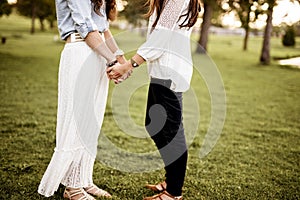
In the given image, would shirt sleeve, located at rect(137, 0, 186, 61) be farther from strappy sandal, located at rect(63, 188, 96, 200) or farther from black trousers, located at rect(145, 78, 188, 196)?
strappy sandal, located at rect(63, 188, 96, 200)

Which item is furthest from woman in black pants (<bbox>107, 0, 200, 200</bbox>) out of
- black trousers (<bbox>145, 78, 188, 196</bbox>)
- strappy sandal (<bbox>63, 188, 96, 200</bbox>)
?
strappy sandal (<bbox>63, 188, 96, 200</bbox>)

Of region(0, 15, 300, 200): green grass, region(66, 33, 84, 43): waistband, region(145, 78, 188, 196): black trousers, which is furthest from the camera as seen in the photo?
region(0, 15, 300, 200): green grass

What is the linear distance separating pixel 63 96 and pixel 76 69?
202 mm

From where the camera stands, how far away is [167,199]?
2643mm

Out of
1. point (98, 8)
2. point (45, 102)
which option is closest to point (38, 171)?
point (98, 8)

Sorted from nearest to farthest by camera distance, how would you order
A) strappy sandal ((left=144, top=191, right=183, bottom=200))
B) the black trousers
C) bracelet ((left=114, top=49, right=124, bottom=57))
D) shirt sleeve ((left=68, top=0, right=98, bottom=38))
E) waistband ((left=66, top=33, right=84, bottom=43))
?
shirt sleeve ((left=68, top=0, right=98, bottom=38)) < waistband ((left=66, top=33, right=84, bottom=43)) < the black trousers < bracelet ((left=114, top=49, right=124, bottom=57)) < strappy sandal ((left=144, top=191, right=183, bottom=200))

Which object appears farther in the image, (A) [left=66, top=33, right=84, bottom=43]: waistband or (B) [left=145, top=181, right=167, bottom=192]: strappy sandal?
(B) [left=145, top=181, right=167, bottom=192]: strappy sandal

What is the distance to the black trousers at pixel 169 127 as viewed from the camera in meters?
2.41

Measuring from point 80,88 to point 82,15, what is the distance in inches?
18.2

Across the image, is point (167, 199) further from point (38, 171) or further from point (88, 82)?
point (38, 171)

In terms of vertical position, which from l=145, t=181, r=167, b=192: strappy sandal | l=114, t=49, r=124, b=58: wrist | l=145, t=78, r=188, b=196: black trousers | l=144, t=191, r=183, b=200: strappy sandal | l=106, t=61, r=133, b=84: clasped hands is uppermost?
l=114, t=49, r=124, b=58: wrist

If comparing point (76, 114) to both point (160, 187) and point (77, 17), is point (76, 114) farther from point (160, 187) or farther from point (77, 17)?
point (160, 187)

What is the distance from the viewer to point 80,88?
2.38 meters

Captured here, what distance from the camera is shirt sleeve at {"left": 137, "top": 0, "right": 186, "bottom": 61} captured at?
2.23m
